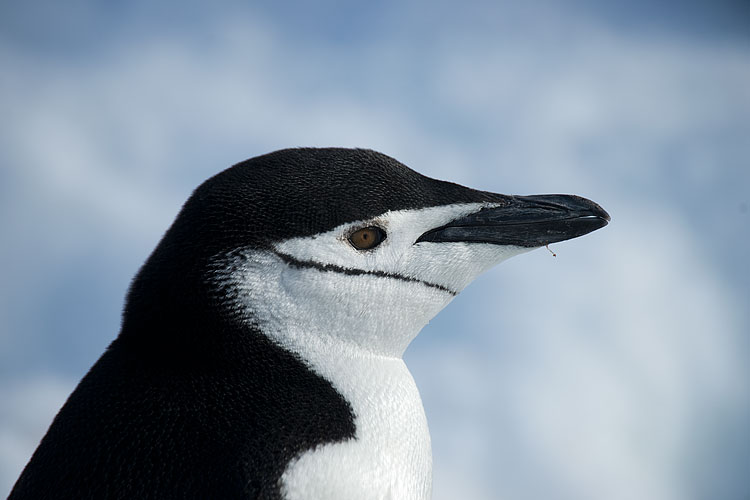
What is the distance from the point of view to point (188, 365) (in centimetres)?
124

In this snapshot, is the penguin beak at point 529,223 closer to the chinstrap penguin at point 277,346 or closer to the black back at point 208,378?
the chinstrap penguin at point 277,346

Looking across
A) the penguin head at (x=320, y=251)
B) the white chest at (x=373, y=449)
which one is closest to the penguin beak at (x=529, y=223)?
the penguin head at (x=320, y=251)

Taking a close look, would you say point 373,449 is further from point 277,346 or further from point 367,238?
point 367,238

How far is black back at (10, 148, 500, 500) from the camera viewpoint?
113 cm

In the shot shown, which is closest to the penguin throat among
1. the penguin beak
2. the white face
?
the white face

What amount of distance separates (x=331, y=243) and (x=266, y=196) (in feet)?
Answer: 0.45

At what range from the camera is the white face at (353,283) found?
4.19 ft

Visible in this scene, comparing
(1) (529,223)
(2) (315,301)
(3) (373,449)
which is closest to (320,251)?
(2) (315,301)

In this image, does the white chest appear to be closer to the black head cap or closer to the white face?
the white face

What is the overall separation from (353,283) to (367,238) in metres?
0.09

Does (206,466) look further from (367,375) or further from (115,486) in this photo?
(367,375)

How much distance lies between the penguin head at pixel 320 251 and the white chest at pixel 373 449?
0.06 metres

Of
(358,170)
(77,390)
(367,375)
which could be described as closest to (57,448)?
(77,390)

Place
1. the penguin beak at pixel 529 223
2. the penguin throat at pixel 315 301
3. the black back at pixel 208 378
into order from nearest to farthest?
the black back at pixel 208 378 < the penguin throat at pixel 315 301 < the penguin beak at pixel 529 223
